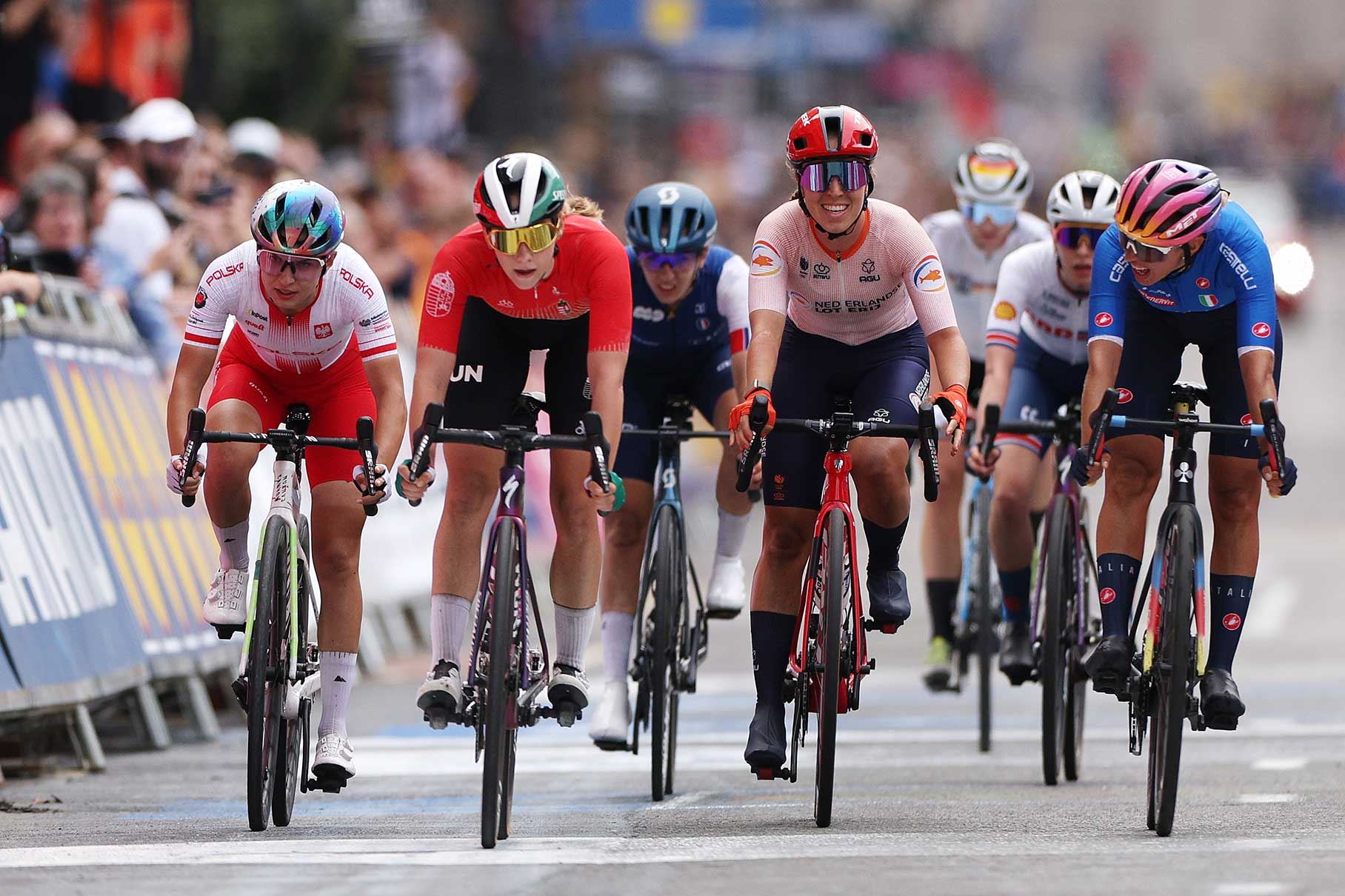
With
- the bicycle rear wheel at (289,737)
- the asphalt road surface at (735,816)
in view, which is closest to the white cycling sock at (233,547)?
the bicycle rear wheel at (289,737)

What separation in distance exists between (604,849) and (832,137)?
265 centimetres

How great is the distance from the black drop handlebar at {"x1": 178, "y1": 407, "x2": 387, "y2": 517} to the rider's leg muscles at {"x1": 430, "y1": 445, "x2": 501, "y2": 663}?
390mm

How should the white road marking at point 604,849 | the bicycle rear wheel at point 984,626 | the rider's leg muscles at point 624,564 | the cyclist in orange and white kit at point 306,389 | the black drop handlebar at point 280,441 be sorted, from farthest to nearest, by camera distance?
the bicycle rear wheel at point 984,626 < the rider's leg muscles at point 624,564 < the cyclist in orange and white kit at point 306,389 < the black drop handlebar at point 280,441 < the white road marking at point 604,849

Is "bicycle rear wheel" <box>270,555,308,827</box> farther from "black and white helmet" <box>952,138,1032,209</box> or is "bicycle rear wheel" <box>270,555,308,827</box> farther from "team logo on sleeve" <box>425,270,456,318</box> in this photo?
"black and white helmet" <box>952,138,1032,209</box>

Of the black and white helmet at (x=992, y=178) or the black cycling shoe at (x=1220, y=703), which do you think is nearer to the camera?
the black cycling shoe at (x=1220, y=703)

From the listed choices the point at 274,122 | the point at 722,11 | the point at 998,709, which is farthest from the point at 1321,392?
the point at 998,709

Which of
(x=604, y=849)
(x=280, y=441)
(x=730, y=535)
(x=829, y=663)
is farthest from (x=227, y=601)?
(x=730, y=535)

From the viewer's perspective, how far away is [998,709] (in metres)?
14.0

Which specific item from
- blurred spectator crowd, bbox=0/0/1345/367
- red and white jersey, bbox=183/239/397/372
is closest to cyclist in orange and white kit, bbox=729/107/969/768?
red and white jersey, bbox=183/239/397/372

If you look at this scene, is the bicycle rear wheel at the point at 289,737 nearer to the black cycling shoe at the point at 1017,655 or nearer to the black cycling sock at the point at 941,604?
the black cycling shoe at the point at 1017,655

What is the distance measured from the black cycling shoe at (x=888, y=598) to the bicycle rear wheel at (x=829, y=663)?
0.35 meters

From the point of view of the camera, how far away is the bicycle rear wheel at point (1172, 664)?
8.51 m

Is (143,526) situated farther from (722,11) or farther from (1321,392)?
(1321,392)

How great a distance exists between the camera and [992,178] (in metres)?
12.4
